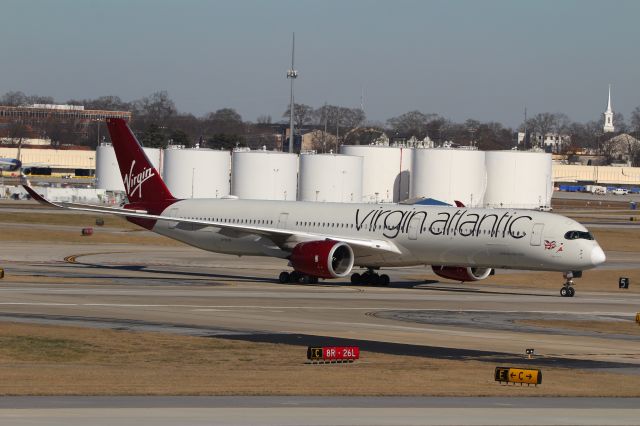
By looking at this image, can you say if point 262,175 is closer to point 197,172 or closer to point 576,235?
point 197,172

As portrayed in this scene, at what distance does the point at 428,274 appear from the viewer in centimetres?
7631

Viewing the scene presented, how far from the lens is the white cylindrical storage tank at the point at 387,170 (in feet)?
495

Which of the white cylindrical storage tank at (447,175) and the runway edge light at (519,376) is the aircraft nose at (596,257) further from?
the white cylindrical storage tank at (447,175)

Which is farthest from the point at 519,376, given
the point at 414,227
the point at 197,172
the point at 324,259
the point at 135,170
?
the point at 197,172

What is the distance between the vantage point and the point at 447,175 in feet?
486

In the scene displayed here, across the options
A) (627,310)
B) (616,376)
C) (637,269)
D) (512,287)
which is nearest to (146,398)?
(616,376)

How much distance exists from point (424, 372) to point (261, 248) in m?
36.5

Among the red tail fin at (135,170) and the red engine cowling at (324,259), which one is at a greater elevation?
the red tail fin at (135,170)

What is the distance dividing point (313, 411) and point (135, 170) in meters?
50.3

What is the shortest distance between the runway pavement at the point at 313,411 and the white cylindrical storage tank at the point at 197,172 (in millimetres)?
119097

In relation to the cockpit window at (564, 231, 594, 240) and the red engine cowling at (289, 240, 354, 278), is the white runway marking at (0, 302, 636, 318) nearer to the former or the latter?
the cockpit window at (564, 231, 594, 240)

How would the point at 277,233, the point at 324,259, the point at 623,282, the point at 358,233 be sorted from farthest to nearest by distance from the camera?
the point at 623,282
the point at 277,233
the point at 358,233
the point at 324,259

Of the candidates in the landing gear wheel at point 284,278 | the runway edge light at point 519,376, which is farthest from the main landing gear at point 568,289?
the runway edge light at point 519,376

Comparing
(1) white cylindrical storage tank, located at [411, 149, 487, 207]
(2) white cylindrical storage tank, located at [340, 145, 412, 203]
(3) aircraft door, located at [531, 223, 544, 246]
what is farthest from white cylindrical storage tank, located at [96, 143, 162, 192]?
(3) aircraft door, located at [531, 223, 544, 246]
